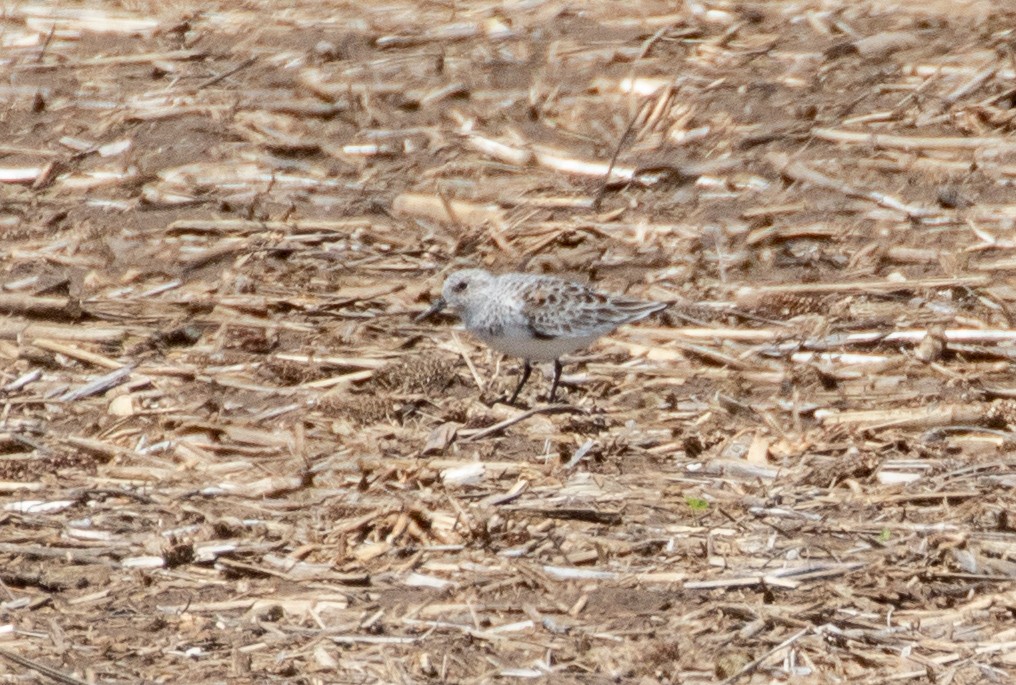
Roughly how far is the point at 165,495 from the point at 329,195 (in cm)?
369

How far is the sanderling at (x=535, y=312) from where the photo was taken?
914 centimetres

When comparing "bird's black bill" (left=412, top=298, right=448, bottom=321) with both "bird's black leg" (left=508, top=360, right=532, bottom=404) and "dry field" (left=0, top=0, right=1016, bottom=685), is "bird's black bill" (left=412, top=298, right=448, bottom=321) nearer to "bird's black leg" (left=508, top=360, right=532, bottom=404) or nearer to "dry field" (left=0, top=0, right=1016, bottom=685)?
"dry field" (left=0, top=0, right=1016, bottom=685)

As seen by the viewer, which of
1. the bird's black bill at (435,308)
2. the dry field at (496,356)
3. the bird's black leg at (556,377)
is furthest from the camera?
the bird's black bill at (435,308)

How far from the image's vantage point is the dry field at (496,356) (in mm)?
6770

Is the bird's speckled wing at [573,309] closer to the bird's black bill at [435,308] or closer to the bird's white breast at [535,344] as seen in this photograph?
the bird's white breast at [535,344]

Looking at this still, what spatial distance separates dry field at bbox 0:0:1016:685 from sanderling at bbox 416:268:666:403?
10.7 inches

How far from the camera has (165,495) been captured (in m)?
7.93

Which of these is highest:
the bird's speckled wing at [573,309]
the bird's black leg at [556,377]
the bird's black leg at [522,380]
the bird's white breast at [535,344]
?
the bird's speckled wing at [573,309]

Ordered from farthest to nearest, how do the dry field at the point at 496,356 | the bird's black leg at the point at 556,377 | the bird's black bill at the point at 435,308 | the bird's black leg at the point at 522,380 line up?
the bird's black bill at the point at 435,308 < the bird's black leg at the point at 522,380 < the bird's black leg at the point at 556,377 < the dry field at the point at 496,356

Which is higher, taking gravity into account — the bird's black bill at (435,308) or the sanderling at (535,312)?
the sanderling at (535,312)

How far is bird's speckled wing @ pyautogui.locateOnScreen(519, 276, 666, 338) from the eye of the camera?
912 centimetres

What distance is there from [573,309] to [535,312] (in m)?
0.21

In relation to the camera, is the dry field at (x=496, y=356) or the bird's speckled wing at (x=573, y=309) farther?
the bird's speckled wing at (x=573, y=309)

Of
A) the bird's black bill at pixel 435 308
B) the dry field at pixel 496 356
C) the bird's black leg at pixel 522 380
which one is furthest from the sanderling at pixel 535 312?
the dry field at pixel 496 356
